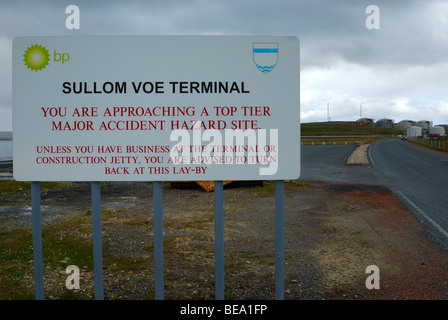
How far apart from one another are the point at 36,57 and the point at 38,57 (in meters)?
0.02

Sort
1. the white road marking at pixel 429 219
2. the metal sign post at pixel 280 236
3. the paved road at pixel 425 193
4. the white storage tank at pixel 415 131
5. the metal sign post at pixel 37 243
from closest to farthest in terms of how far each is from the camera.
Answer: the metal sign post at pixel 280 236 < the metal sign post at pixel 37 243 < the white road marking at pixel 429 219 < the paved road at pixel 425 193 < the white storage tank at pixel 415 131

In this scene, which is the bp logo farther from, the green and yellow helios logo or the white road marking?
the white road marking

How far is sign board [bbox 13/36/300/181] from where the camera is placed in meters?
3.92

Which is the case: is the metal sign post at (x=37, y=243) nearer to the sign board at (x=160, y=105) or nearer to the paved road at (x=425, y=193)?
the sign board at (x=160, y=105)

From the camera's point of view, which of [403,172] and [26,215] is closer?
[26,215]

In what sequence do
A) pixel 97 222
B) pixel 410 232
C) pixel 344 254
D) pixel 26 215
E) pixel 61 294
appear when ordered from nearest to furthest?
pixel 97 222
pixel 61 294
pixel 344 254
pixel 410 232
pixel 26 215

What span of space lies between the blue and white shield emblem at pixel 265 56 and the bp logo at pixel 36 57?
8.09 feet

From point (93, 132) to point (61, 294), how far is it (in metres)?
2.80

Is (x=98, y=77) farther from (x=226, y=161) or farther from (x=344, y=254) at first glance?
(x=344, y=254)

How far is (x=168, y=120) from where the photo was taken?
394cm

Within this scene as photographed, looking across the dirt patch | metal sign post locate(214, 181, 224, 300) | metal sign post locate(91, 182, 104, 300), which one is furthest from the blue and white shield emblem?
the dirt patch

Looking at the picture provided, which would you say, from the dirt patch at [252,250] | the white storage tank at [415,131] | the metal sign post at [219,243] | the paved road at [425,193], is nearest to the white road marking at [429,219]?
the paved road at [425,193]

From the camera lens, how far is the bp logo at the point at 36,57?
3967mm
